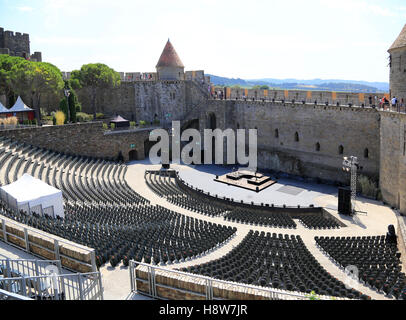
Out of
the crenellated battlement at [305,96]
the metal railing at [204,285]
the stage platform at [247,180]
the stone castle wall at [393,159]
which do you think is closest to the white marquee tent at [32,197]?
the metal railing at [204,285]

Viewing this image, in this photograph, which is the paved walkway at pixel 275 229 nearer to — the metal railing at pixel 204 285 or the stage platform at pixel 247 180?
the metal railing at pixel 204 285

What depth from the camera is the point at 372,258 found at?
15.3 metres

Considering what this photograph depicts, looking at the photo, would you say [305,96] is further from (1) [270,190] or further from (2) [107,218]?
(2) [107,218]

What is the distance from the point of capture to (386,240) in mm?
18125

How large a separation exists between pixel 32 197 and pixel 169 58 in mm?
31811

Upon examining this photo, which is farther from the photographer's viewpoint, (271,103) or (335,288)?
(271,103)

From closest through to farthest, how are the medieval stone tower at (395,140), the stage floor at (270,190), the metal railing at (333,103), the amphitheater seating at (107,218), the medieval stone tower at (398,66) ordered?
the amphitheater seating at (107,218)
the medieval stone tower at (395,140)
the medieval stone tower at (398,66)
the metal railing at (333,103)
the stage floor at (270,190)

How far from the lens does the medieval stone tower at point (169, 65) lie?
45156 mm

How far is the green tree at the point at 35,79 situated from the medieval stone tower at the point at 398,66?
3129 centimetres

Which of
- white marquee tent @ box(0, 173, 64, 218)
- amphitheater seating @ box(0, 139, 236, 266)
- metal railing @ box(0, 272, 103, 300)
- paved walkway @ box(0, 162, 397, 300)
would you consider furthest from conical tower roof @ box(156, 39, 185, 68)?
metal railing @ box(0, 272, 103, 300)

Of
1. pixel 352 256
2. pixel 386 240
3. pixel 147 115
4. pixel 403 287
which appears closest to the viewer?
pixel 403 287

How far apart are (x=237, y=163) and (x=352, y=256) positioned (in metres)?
25.8

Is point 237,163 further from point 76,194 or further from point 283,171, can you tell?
point 76,194
